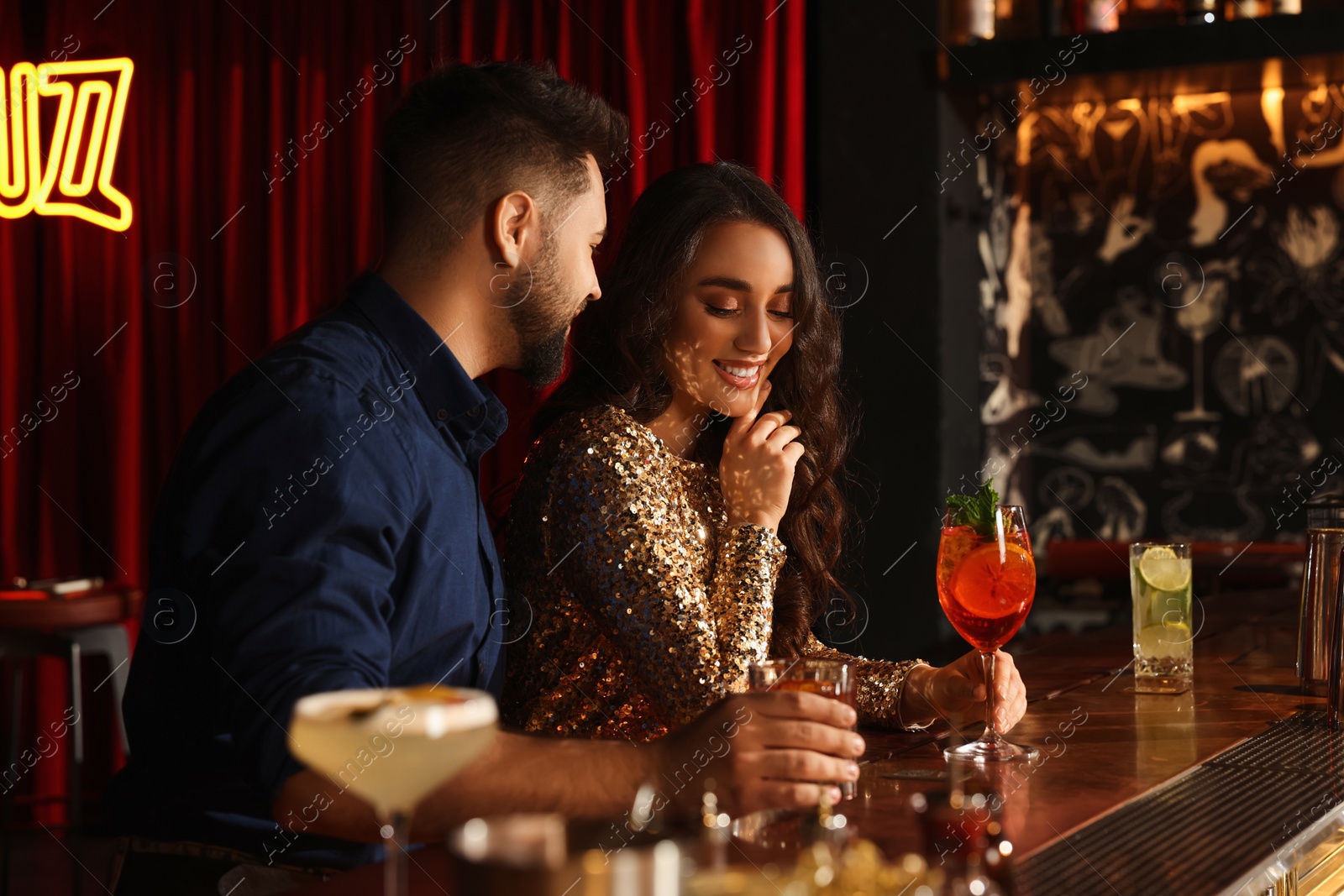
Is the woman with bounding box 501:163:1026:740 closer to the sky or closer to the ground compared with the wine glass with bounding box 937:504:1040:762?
closer to the sky

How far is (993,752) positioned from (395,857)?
819mm

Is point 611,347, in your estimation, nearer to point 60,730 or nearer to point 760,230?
point 760,230

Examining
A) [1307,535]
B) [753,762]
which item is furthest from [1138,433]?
[753,762]

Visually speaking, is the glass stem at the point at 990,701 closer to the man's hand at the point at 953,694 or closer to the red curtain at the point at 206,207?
the man's hand at the point at 953,694

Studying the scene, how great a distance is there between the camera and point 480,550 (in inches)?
61.7

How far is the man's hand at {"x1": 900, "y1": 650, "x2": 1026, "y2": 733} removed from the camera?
4.87 feet

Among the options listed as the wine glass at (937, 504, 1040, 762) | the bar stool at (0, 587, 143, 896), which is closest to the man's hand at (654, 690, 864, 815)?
the wine glass at (937, 504, 1040, 762)

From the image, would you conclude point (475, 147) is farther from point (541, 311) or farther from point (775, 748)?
point (775, 748)

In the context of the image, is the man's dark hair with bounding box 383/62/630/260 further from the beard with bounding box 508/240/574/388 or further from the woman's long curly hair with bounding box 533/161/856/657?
the woman's long curly hair with bounding box 533/161/856/657

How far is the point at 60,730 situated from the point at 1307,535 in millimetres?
3967

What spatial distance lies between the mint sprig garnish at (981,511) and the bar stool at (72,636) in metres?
2.40

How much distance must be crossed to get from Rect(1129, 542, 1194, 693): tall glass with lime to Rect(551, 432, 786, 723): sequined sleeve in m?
0.52

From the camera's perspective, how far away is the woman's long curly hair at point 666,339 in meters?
1.94

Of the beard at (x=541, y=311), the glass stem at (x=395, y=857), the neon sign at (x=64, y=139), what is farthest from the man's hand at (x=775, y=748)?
the neon sign at (x=64, y=139)
